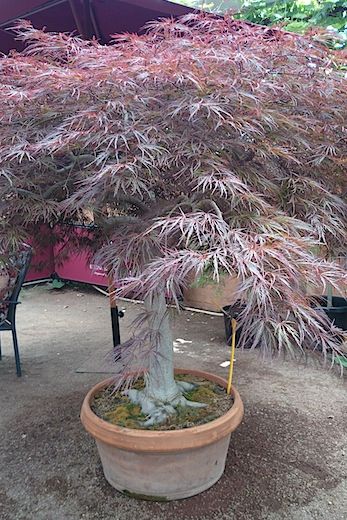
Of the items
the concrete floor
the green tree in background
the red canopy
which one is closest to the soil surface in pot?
the concrete floor

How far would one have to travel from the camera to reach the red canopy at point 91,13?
271cm

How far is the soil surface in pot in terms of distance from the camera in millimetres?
1973

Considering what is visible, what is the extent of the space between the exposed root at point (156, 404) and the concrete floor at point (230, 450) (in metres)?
0.31

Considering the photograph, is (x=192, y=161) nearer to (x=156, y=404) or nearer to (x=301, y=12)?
(x=156, y=404)

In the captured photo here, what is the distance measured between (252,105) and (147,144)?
38cm

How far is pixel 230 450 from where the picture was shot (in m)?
2.29

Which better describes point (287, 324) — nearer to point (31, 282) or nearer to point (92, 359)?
point (92, 359)

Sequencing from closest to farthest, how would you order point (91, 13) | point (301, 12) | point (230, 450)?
point (230, 450) → point (91, 13) → point (301, 12)

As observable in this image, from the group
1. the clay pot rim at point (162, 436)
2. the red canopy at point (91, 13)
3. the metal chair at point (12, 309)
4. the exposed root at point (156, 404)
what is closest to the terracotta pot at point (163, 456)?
the clay pot rim at point (162, 436)

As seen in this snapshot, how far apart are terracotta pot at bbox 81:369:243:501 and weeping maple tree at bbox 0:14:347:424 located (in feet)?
0.93

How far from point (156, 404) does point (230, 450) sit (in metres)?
0.49

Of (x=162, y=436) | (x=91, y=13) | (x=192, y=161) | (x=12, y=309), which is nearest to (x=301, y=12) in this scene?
(x=91, y=13)

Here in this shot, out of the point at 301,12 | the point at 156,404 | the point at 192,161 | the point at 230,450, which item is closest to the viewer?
the point at 192,161

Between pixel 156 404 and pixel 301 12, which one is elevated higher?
pixel 301 12
